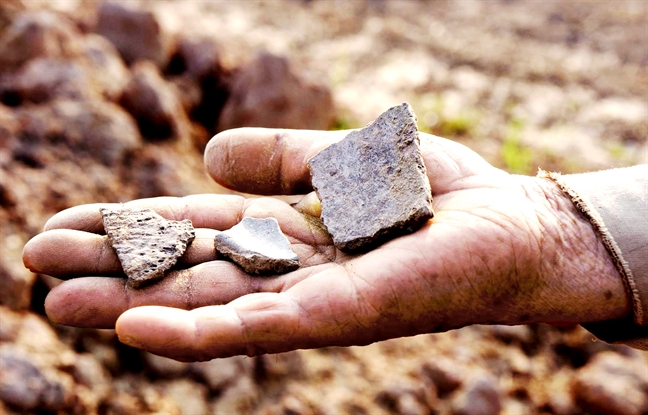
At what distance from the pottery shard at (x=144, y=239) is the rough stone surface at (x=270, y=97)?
2.30 metres

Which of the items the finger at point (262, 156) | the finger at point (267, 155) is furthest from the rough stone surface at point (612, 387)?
the finger at point (262, 156)

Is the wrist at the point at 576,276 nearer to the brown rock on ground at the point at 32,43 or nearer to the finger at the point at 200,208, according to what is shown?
the finger at the point at 200,208

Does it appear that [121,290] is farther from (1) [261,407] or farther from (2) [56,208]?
(2) [56,208]

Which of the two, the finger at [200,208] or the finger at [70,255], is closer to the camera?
the finger at [70,255]

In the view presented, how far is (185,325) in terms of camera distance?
1.88 metres

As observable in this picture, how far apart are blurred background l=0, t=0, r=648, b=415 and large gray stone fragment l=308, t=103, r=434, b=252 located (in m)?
1.06

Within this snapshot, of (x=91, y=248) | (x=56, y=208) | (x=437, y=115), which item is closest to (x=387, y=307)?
(x=91, y=248)

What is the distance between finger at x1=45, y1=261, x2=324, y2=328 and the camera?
2.06 m

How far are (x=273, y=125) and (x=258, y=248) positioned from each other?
8.57ft

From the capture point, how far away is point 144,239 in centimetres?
235

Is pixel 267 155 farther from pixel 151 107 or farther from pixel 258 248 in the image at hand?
pixel 151 107

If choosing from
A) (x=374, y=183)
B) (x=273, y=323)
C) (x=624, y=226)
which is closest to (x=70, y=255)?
(x=273, y=323)

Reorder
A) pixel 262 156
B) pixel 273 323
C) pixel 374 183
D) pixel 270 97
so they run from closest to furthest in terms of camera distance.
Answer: pixel 273 323 < pixel 374 183 < pixel 262 156 < pixel 270 97

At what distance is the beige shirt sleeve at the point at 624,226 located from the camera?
234 cm
